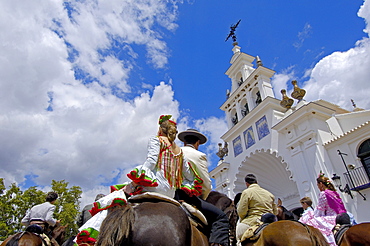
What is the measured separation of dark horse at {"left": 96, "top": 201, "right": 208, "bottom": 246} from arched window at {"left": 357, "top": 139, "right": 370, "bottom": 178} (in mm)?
12148

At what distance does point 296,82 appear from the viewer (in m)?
15.2

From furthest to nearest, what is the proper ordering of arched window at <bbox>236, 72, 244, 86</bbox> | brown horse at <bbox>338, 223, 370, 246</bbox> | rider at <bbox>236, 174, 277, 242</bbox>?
arched window at <bbox>236, 72, 244, 86</bbox> < rider at <bbox>236, 174, 277, 242</bbox> < brown horse at <bbox>338, 223, 370, 246</bbox>

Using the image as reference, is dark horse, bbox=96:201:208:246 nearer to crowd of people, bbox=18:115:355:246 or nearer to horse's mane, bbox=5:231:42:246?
crowd of people, bbox=18:115:355:246

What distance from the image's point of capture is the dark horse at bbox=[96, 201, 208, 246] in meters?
1.75

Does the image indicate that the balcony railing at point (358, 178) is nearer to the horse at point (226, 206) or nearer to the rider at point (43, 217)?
the horse at point (226, 206)

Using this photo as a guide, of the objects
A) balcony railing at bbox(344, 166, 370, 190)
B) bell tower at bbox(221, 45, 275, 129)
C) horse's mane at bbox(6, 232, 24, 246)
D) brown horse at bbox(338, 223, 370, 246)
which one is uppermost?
bell tower at bbox(221, 45, 275, 129)

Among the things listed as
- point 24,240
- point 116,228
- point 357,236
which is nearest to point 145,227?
point 116,228

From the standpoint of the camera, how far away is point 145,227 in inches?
72.8

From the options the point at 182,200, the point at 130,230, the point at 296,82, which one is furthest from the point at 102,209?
the point at 296,82

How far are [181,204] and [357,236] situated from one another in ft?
8.53

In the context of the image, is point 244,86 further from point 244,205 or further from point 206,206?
point 206,206

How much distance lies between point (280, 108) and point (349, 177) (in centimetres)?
618

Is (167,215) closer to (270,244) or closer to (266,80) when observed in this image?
(270,244)

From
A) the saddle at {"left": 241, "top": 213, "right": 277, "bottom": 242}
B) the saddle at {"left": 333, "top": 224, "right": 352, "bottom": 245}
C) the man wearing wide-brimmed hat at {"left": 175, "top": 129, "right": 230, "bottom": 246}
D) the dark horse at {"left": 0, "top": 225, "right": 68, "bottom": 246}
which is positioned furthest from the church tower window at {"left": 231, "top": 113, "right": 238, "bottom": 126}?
the man wearing wide-brimmed hat at {"left": 175, "top": 129, "right": 230, "bottom": 246}
